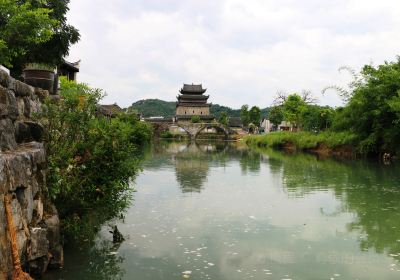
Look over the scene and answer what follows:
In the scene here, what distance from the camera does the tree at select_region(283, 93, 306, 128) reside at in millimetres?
60188

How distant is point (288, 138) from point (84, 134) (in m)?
40.6

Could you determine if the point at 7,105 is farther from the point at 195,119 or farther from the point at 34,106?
the point at 195,119

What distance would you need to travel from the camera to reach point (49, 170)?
7449mm

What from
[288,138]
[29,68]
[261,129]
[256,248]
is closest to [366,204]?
[256,248]

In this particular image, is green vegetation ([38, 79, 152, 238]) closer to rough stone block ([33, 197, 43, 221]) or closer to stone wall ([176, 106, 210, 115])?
rough stone block ([33, 197, 43, 221])

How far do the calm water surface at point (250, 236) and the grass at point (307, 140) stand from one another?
1784cm

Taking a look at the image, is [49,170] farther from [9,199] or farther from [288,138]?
[288,138]

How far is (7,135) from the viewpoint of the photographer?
6.41 m

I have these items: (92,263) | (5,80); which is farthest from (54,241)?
(5,80)

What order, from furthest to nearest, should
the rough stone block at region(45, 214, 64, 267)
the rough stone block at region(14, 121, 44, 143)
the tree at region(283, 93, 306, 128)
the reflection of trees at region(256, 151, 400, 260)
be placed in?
the tree at region(283, 93, 306, 128) < the reflection of trees at region(256, 151, 400, 260) < the rough stone block at region(14, 121, 44, 143) < the rough stone block at region(45, 214, 64, 267)

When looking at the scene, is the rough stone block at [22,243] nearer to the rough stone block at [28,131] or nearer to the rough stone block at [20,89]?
the rough stone block at [28,131]

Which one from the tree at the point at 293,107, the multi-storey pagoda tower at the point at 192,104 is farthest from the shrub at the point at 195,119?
the tree at the point at 293,107

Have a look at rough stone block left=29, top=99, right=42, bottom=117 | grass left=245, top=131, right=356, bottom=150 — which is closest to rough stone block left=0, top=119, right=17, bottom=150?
rough stone block left=29, top=99, right=42, bottom=117

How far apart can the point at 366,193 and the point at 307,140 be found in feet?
85.4
